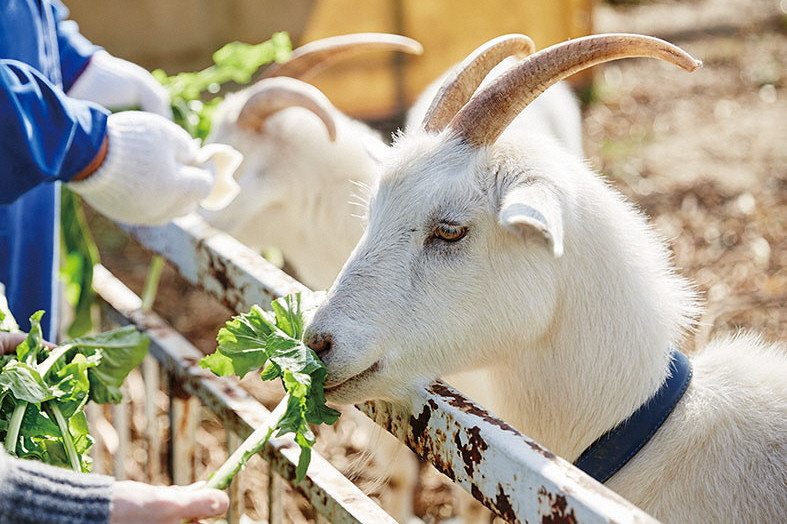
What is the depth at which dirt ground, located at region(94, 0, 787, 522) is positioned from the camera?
Result: 4.86 m

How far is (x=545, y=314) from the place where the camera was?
2094mm

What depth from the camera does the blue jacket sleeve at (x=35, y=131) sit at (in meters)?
2.03

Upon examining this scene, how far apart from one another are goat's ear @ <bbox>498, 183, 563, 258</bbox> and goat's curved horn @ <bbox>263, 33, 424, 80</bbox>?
4.81 ft

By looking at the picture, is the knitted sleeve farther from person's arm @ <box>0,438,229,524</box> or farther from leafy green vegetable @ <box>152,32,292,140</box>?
leafy green vegetable @ <box>152,32,292,140</box>

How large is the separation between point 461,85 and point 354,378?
2.76ft

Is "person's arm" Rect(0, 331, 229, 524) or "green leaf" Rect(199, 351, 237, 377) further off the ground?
"person's arm" Rect(0, 331, 229, 524)

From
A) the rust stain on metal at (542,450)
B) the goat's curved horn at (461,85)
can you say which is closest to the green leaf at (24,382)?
the rust stain on metal at (542,450)

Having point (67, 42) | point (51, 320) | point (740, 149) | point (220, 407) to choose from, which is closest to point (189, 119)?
point (67, 42)

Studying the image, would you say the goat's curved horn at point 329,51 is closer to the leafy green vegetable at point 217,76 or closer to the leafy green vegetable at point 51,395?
the leafy green vegetable at point 217,76

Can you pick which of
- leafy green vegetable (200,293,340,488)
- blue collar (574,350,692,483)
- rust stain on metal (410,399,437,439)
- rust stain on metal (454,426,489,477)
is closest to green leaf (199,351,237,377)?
leafy green vegetable (200,293,340,488)

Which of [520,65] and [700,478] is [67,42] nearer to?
[520,65]

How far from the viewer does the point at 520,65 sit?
1.95 m

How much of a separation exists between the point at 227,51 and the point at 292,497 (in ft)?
6.30

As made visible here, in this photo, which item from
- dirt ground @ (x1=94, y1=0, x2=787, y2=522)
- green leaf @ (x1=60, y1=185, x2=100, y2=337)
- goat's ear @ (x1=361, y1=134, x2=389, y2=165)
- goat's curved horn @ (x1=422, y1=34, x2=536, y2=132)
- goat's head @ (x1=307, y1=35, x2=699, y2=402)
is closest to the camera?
goat's head @ (x1=307, y1=35, x2=699, y2=402)
